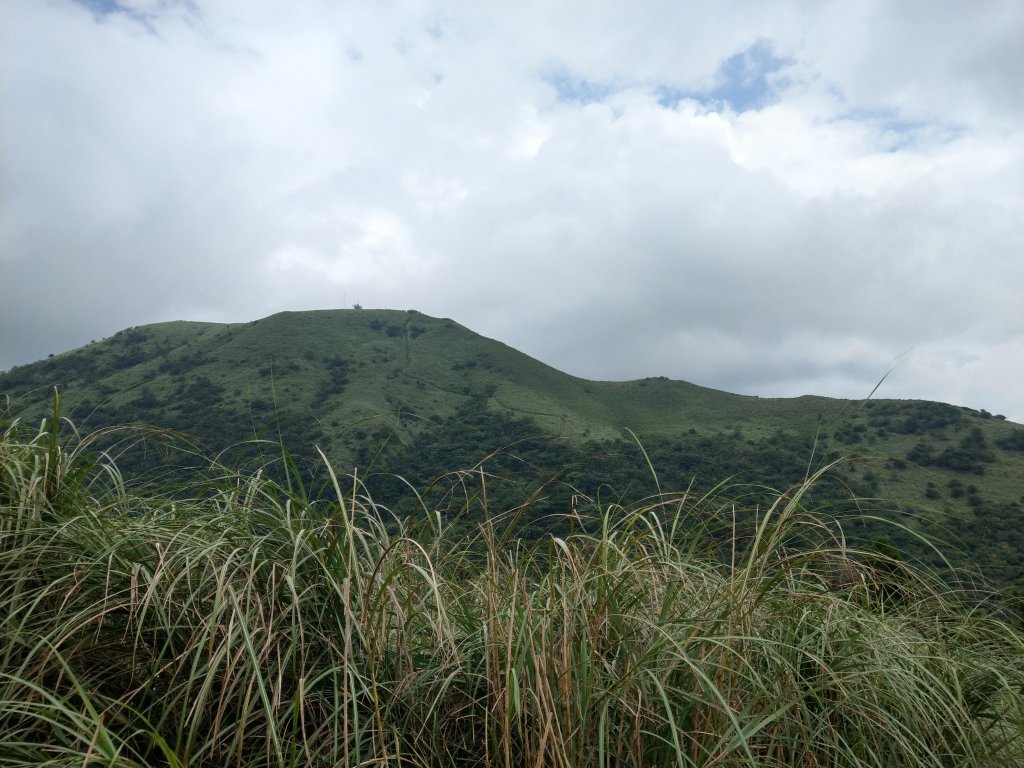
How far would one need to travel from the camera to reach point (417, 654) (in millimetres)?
2365

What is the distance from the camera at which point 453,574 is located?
9.98ft

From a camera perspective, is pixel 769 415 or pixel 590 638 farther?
pixel 769 415

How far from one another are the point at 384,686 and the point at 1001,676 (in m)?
1.90

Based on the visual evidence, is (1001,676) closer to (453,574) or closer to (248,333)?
(453,574)

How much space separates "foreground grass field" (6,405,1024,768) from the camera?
6.19ft

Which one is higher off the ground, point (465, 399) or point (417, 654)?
point (465, 399)

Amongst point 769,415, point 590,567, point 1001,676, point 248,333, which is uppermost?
point 248,333

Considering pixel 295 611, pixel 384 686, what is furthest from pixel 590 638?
pixel 295 611

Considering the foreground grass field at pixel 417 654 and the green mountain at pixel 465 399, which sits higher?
the green mountain at pixel 465 399

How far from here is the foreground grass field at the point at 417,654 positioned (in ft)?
6.19

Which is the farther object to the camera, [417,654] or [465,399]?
[465,399]

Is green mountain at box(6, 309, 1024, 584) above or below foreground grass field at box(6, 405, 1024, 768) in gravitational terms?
above

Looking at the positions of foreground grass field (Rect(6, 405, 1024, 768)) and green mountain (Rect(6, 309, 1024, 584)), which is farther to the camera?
green mountain (Rect(6, 309, 1024, 584))

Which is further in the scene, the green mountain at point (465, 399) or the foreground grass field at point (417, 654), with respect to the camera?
the green mountain at point (465, 399)
